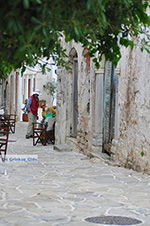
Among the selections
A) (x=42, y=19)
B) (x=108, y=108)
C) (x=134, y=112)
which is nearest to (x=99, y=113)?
(x=108, y=108)

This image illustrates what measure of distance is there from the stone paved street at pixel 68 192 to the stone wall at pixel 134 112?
30cm

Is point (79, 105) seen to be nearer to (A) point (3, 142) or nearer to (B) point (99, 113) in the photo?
(B) point (99, 113)

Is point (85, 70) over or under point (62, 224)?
over

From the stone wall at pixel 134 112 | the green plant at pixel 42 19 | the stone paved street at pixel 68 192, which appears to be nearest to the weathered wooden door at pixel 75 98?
the stone paved street at pixel 68 192

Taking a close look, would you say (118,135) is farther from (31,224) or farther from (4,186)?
(31,224)

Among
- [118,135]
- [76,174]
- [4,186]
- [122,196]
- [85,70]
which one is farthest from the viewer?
[85,70]

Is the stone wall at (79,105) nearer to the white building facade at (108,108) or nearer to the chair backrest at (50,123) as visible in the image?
the white building facade at (108,108)

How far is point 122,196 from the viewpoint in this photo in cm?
753

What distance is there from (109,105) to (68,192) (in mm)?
4770

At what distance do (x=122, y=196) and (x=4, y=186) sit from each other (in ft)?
6.25

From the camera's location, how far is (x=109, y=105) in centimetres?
1238

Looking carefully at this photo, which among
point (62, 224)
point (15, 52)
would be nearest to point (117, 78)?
point (62, 224)

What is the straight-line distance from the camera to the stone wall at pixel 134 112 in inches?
382

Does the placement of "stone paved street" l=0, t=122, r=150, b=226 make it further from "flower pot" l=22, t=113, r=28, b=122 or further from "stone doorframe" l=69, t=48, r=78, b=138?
"flower pot" l=22, t=113, r=28, b=122
